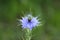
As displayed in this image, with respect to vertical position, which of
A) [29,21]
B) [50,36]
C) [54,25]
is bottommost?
[29,21]

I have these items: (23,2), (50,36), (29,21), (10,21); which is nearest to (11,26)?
(10,21)

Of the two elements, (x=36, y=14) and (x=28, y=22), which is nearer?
(x=28, y=22)

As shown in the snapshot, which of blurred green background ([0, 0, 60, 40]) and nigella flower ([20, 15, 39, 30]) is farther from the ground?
blurred green background ([0, 0, 60, 40])

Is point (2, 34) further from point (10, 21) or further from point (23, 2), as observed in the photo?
point (23, 2)

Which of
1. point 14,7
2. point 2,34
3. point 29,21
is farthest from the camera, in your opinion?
point 14,7

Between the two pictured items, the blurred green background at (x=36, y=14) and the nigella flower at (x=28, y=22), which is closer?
the nigella flower at (x=28, y=22)

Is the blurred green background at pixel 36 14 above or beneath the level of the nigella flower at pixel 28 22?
above

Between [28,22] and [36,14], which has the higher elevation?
[36,14]

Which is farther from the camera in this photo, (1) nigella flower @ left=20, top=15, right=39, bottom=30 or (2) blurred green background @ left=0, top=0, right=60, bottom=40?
(2) blurred green background @ left=0, top=0, right=60, bottom=40
